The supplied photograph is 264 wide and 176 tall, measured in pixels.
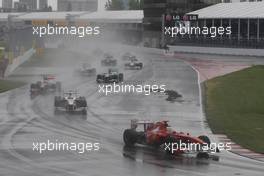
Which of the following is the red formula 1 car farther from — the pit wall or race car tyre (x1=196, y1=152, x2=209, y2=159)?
the pit wall

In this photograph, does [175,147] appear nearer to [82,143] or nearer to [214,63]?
[82,143]

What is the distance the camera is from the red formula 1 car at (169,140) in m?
24.4

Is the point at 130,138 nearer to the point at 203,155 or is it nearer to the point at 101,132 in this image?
the point at 203,155

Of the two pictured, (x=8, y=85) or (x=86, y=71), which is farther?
(x=86, y=71)

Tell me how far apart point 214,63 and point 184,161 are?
54251 millimetres

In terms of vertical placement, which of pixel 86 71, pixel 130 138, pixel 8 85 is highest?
pixel 130 138

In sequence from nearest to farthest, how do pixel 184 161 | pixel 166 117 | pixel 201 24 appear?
pixel 184 161
pixel 166 117
pixel 201 24

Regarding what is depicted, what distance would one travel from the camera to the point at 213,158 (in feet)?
79.5

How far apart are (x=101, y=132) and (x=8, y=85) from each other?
27435 millimetres

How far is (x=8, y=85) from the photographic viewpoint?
56812 millimetres

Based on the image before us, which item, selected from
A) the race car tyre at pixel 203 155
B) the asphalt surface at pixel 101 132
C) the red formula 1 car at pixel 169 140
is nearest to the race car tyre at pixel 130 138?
the red formula 1 car at pixel 169 140

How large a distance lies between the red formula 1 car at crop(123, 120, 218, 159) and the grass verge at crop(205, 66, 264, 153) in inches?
138

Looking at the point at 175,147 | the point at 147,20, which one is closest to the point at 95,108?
the point at 175,147

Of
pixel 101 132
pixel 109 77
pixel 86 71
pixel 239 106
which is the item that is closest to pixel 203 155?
pixel 101 132
